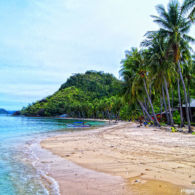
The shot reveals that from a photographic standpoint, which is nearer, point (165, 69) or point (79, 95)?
point (165, 69)

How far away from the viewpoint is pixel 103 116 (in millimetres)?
87625

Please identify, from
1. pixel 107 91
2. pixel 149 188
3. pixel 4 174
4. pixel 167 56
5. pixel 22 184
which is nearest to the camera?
pixel 149 188

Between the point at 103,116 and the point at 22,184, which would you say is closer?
the point at 22,184

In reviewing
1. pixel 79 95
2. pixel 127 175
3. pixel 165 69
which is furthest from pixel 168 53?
pixel 79 95

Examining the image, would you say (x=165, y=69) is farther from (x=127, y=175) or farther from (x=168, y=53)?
(x=127, y=175)

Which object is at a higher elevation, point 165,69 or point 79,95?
point 79,95

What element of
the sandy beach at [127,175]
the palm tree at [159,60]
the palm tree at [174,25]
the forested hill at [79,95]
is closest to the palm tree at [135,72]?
the palm tree at [159,60]

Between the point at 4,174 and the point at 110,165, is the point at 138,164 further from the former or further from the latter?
the point at 4,174

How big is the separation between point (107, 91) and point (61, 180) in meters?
122

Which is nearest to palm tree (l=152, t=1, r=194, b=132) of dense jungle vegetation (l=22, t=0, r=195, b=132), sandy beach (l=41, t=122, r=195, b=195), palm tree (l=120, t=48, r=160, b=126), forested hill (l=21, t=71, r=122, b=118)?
dense jungle vegetation (l=22, t=0, r=195, b=132)

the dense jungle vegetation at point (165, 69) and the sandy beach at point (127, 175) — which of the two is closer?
the sandy beach at point (127, 175)

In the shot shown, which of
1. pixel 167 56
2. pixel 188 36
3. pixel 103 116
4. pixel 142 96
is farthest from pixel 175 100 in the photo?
pixel 103 116

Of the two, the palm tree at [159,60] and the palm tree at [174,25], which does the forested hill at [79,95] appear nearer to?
the palm tree at [159,60]

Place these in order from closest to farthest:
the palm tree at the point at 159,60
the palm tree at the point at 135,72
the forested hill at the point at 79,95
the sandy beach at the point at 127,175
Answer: the sandy beach at the point at 127,175
the palm tree at the point at 159,60
the palm tree at the point at 135,72
the forested hill at the point at 79,95
